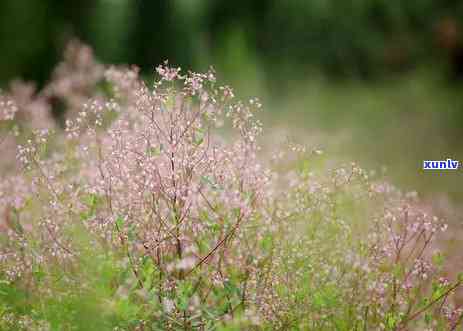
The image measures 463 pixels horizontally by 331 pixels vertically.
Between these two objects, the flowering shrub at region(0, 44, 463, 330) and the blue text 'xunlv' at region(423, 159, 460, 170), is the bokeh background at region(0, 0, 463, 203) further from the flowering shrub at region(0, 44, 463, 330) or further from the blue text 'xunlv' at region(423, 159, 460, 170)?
the flowering shrub at region(0, 44, 463, 330)

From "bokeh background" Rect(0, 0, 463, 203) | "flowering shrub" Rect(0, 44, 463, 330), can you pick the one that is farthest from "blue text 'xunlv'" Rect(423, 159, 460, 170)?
"flowering shrub" Rect(0, 44, 463, 330)

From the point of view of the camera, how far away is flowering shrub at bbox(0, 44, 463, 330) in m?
2.92

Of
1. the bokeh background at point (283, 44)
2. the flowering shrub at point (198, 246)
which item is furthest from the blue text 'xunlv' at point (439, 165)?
the flowering shrub at point (198, 246)

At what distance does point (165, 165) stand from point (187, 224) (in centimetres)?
33

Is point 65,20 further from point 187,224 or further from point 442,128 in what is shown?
point 187,224

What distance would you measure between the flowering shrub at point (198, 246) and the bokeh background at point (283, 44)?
28.5 ft

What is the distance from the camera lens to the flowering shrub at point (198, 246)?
2.92 m

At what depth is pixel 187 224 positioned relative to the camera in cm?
305

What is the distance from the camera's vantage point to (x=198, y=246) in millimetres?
3137

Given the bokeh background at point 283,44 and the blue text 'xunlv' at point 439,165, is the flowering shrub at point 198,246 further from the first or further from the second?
the bokeh background at point 283,44

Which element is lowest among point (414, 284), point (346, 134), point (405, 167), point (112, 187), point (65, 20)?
point (414, 284)

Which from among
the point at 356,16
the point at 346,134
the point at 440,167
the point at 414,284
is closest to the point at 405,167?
the point at 440,167

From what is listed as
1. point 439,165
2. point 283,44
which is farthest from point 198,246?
point 283,44

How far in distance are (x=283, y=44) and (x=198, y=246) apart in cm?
1344
